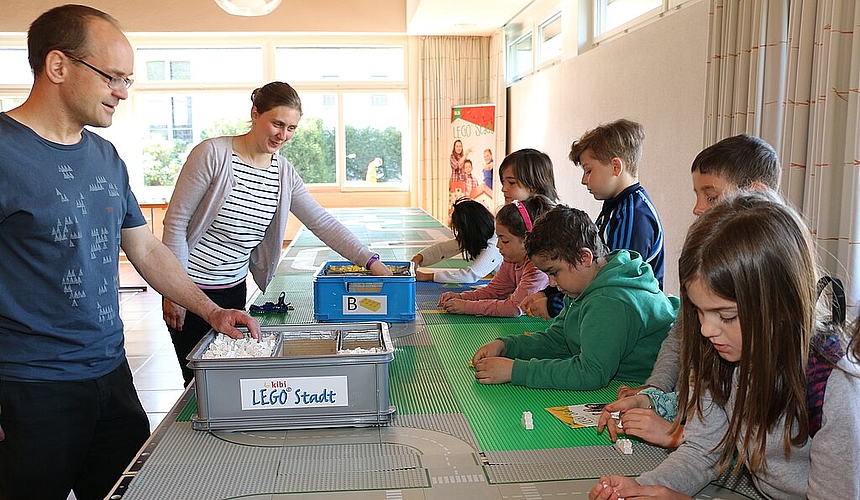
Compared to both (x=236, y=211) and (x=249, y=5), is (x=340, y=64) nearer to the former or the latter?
(x=249, y=5)

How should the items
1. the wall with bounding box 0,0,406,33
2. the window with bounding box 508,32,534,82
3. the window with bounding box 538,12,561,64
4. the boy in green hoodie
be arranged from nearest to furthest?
the boy in green hoodie
the window with bounding box 538,12,561,64
the window with bounding box 508,32,534,82
the wall with bounding box 0,0,406,33

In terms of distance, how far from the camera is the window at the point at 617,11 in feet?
15.6

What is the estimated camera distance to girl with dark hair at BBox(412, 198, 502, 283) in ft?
9.65

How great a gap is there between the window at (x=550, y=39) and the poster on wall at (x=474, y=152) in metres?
1.28

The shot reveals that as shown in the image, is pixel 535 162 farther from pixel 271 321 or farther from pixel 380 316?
pixel 271 321

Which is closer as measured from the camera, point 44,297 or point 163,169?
point 44,297

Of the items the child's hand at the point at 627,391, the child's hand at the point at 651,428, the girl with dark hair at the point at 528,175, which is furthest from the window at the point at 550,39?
the child's hand at the point at 651,428

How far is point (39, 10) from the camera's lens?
8203 mm

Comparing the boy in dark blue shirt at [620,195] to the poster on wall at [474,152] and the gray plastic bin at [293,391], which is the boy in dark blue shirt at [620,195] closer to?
the gray plastic bin at [293,391]

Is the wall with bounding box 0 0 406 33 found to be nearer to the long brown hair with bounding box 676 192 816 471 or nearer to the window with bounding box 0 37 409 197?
the window with bounding box 0 37 409 197

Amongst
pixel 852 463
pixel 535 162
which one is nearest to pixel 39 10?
pixel 535 162

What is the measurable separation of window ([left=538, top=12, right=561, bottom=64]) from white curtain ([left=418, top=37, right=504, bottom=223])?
1.43 meters

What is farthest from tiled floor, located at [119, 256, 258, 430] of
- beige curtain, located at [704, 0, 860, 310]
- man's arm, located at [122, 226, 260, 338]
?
beige curtain, located at [704, 0, 860, 310]

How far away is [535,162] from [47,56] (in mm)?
1861
